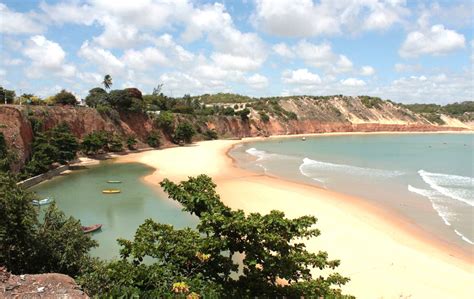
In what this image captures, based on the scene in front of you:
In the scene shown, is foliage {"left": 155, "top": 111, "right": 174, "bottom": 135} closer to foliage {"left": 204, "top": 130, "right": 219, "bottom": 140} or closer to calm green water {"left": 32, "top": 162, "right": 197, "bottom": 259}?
foliage {"left": 204, "top": 130, "right": 219, "bottom": 140}

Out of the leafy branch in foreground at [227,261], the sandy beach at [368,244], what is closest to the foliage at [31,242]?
the leafy branch in foreground at [227,261]

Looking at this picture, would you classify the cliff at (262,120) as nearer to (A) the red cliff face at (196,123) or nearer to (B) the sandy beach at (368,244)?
(A) the red cliff face at (196,123)

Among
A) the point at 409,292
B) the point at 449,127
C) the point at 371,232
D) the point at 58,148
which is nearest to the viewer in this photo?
the point at 409,292

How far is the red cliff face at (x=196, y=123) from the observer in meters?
38.2

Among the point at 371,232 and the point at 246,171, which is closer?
the point at 371,232

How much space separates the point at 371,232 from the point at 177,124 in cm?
5519

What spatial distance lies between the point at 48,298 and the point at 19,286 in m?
0.91

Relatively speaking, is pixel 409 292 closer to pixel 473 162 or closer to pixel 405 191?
pixel 405 191

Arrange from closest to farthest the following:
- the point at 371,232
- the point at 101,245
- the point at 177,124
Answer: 1. the point at 101,245
2. the point at 371,232
3. the point at 177,124

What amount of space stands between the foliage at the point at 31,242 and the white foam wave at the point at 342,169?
29685 millimetres

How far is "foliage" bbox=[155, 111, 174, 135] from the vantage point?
66.7 metres

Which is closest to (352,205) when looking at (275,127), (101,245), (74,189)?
(101,245)

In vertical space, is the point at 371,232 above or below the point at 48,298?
below

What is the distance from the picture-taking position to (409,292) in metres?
13.6
